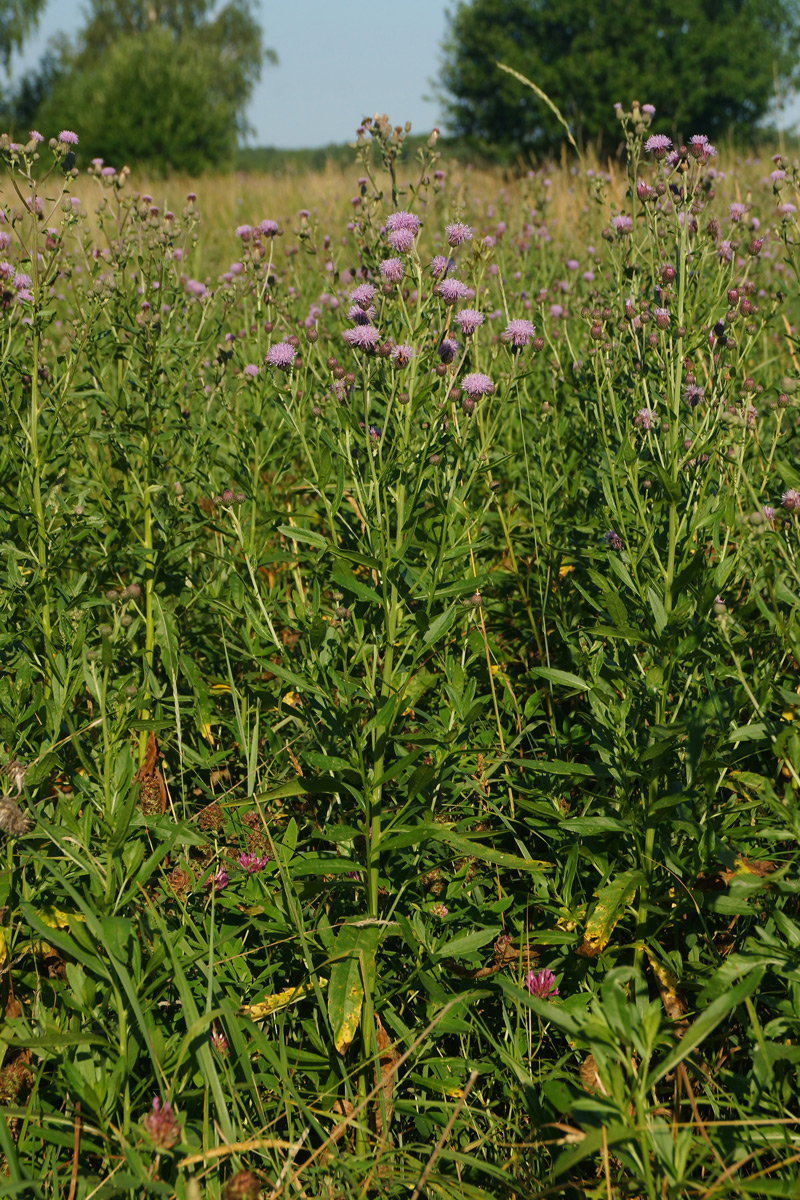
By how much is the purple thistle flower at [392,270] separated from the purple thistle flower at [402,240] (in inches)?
3.0

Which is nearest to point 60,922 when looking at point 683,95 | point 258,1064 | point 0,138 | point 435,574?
point 258,1064

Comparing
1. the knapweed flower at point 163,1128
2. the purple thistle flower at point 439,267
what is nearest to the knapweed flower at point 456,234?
the purple thistle flower at point 439,267

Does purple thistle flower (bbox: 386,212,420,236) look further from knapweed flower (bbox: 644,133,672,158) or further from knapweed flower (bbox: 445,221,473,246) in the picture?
knapweed flower (bbox: 644,133,672,158)

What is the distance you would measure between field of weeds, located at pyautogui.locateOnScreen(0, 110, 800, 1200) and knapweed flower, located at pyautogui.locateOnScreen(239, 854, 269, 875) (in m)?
0.01

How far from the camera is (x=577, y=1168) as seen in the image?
1.58 metres

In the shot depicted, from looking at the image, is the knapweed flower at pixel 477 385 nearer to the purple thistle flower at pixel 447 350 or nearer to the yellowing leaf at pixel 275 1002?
the purple thistle flower at pixel 447 350

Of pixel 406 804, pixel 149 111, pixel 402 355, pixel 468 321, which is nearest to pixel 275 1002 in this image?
pixel 406 804

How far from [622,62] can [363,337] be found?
38066 mm

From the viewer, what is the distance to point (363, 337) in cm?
214

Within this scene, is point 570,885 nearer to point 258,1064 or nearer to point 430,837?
point 430,837

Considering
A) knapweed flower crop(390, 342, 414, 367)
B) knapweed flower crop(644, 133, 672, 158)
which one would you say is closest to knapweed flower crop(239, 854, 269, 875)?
knapweed flower crop(390, 342, 414, 367)

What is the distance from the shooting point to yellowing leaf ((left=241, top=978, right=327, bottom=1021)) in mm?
1810

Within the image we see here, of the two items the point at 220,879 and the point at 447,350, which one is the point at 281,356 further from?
the point at 220,879

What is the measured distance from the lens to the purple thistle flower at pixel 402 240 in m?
2.23
